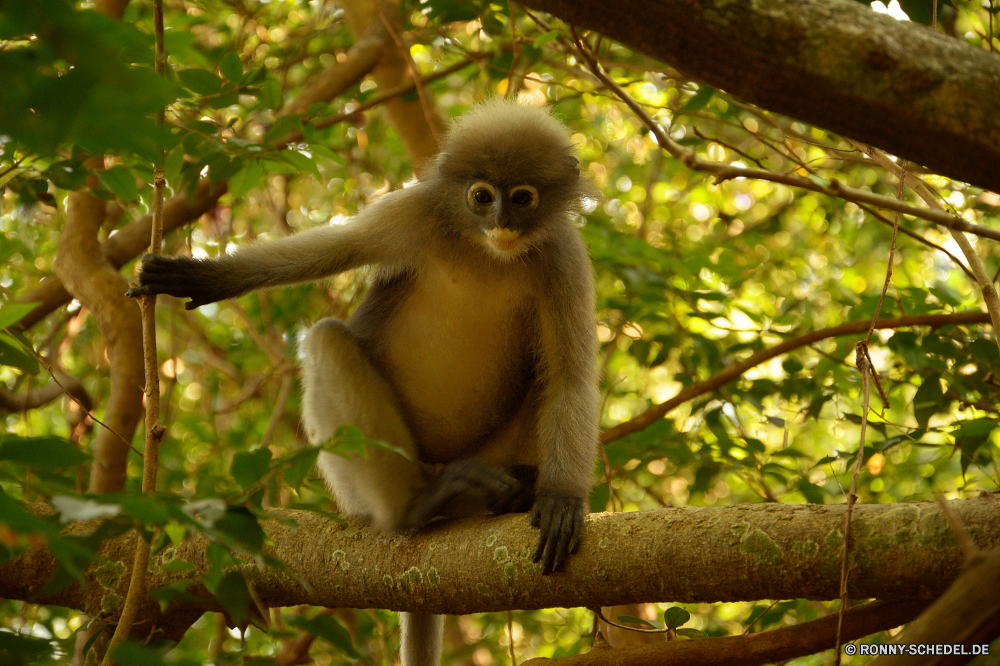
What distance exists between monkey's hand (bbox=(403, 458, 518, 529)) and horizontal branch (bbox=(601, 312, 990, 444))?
3.43 feet

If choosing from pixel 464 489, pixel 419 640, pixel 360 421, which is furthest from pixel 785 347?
pixel 419 640

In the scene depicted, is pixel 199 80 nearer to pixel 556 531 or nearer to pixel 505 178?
pixel 505 178

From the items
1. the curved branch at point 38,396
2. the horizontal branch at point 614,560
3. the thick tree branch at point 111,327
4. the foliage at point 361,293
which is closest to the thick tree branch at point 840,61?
the foliage at point 361,293

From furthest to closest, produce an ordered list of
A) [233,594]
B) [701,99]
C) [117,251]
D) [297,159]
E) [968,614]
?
[117,251], [701,99], [297,159], [233,594], [968,614]

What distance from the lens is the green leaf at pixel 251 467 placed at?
1.85 metres

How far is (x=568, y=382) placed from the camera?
351 cm

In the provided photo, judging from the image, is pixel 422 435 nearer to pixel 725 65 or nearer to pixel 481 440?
pixel 481 440

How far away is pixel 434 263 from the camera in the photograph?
3754mm

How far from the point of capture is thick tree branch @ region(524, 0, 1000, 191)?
5.35ft

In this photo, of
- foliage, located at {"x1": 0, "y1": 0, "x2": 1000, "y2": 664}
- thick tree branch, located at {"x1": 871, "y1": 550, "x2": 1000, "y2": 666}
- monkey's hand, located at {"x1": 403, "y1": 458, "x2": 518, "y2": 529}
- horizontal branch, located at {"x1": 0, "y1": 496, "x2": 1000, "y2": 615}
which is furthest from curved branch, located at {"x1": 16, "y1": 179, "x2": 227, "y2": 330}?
thick tree branch, located at {"x1": 871, "y1": 550, "x2": 1000, "y2": 666}

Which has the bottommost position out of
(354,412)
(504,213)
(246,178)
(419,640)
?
(419,640)

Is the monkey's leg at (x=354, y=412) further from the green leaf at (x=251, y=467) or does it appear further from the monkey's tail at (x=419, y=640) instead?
the green leaf at (x=251, y=467)

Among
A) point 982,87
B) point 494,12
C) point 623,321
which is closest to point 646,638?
point 623,321

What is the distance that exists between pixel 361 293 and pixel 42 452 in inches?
170
